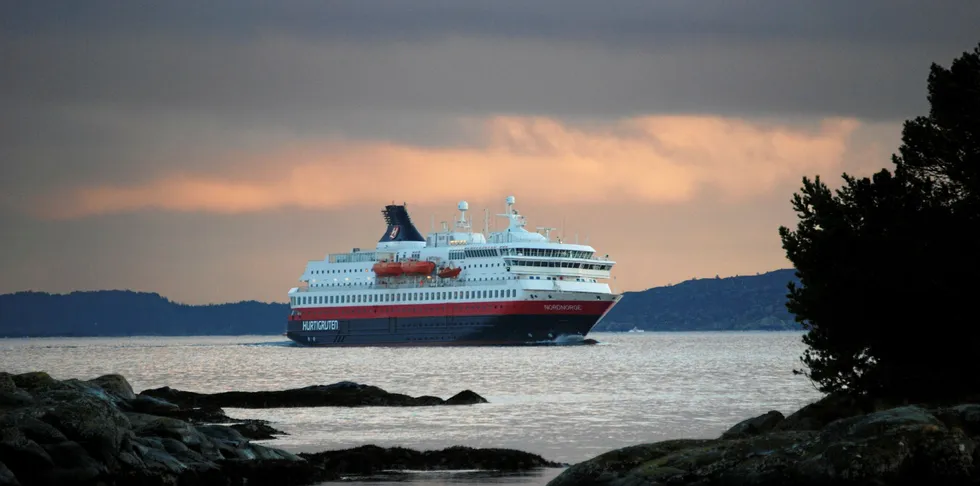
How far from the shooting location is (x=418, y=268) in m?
99.2

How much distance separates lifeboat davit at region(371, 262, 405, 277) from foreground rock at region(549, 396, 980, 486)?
85.4 m

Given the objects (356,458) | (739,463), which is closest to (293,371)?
(356,458)

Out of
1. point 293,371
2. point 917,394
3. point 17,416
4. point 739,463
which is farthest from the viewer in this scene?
point 293,371

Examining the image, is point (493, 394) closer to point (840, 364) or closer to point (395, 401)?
point (395, 401)

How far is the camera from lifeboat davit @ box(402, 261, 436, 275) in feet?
324

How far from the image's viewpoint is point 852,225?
21.5 m

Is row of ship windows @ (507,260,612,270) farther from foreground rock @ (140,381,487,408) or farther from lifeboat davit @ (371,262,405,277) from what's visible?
foreground rock @ (140,381,487,408)

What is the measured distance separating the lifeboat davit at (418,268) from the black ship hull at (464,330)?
3.50 metres

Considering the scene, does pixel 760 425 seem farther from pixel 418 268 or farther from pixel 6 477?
pixel 418 268

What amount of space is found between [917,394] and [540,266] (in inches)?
2937

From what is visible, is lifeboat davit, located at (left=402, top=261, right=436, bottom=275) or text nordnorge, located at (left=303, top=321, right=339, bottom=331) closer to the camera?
lifeboat davit, located at (left=402, top=261, right=436, bottom=275)

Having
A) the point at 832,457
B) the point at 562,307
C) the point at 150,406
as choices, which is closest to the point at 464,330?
the point at 562,307

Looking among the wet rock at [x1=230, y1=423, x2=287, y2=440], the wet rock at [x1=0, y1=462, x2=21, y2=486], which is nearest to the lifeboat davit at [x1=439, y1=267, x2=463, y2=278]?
the wet rock at [x1=230, y1=423, x2=287, y2=440]

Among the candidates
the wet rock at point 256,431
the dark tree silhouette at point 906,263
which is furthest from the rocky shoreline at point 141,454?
the dark tree silhouette at point 906,263
